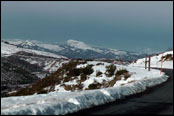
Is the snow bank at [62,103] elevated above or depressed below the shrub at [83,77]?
above

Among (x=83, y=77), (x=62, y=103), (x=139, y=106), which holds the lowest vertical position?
(x=83, y=77)

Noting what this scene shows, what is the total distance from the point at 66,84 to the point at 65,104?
20938mm

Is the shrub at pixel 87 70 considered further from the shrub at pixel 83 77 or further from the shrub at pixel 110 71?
the shrub at pixel 110 71

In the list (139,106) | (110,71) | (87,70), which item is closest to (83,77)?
(87,70)

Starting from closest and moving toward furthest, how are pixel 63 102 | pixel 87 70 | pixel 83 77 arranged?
pixel 63 102, pixel 83 77, pixel 87 70

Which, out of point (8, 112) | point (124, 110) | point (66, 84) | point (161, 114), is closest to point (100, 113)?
point (124, 110)

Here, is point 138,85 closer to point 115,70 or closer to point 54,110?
point 54,110

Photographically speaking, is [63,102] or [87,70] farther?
[87,70]

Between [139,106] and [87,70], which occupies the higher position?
[87,70]

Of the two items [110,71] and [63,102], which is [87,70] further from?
[63,102]

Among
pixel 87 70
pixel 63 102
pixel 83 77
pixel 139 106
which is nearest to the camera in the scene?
pixel 63 102

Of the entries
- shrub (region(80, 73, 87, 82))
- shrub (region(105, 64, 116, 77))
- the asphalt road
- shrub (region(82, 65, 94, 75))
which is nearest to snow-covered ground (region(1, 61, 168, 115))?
the asphalt road

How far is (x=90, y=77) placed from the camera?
31.9 metres

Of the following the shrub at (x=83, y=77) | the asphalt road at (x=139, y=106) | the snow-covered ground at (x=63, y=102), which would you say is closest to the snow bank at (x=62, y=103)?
the snow-covered ground at (x=63, y=102)
